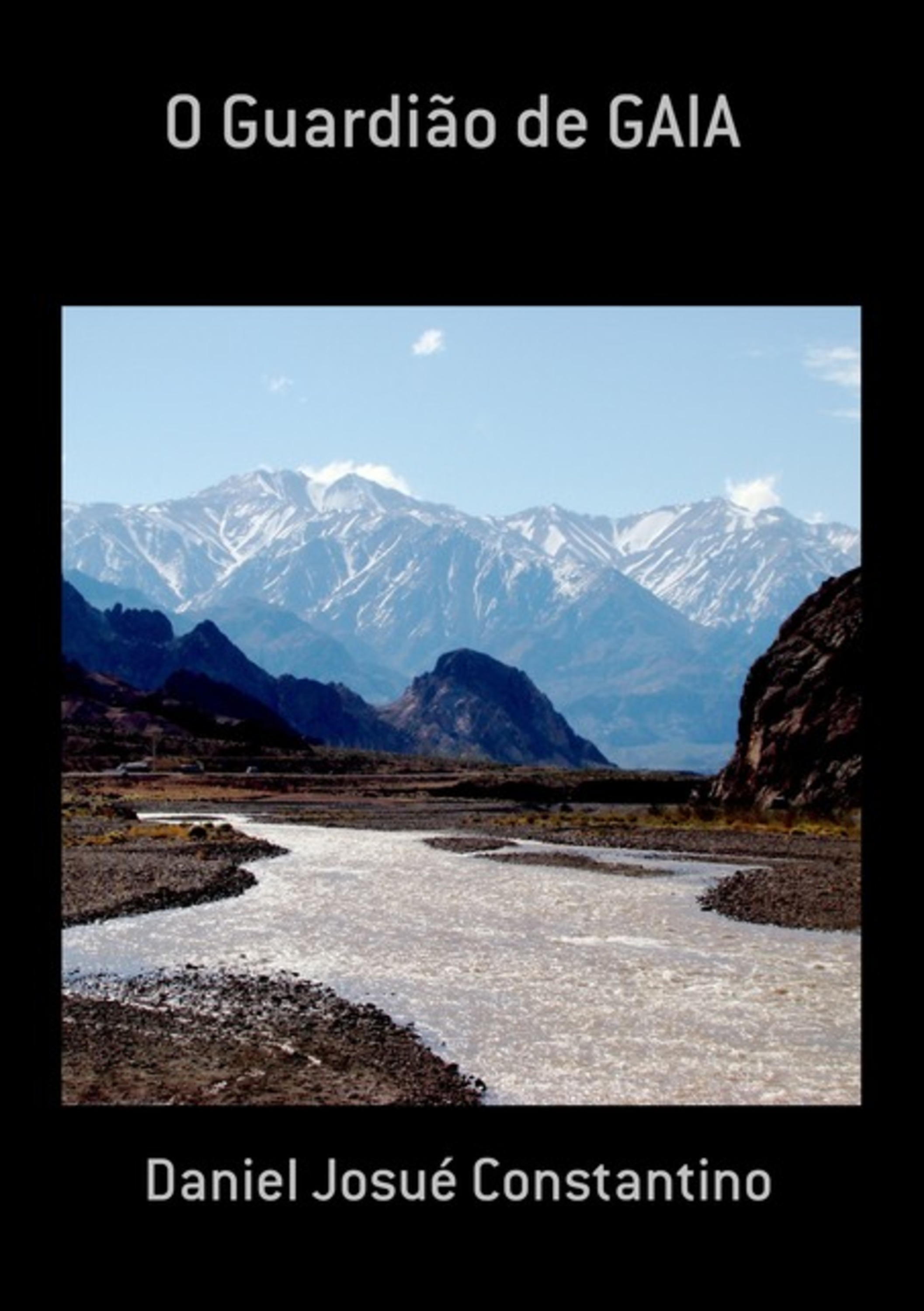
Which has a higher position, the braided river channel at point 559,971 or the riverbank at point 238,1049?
the riverbank at point 238,1049

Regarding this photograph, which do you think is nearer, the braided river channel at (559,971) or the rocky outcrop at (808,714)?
the braided river channel at (559,971)

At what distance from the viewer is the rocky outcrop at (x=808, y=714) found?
79.9 metres

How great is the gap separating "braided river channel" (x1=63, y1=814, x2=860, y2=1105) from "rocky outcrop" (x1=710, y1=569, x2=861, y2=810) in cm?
3182

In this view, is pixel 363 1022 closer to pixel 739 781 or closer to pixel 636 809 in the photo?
pixel 739 781

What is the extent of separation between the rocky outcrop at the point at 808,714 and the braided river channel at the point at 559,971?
31.8m

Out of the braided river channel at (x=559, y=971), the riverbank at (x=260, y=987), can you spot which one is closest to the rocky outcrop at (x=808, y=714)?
the riverbank at (x=260, y=987)

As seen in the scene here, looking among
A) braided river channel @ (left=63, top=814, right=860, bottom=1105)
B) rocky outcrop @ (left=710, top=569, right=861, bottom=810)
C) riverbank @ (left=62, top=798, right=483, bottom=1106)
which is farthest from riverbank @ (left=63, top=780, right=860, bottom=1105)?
rocky outcrop @ (left=710, top=569, right=861, bottom=810)

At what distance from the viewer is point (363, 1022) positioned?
74.1ft

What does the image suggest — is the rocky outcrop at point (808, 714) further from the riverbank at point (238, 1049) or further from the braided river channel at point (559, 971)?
the riverbank at point (238, 1049)

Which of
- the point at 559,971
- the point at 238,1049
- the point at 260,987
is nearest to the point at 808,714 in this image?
the point at 559,971
